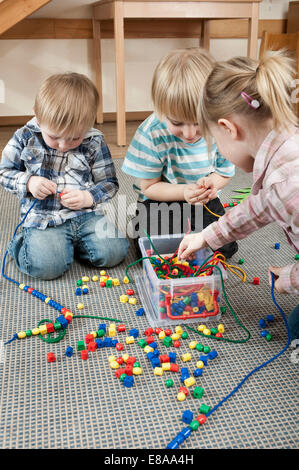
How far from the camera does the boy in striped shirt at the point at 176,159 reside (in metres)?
1.12

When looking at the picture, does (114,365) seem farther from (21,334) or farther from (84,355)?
(21,334)

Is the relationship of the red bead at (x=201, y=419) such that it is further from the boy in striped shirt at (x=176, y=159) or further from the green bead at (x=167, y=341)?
the boy in striped shirt at (x=176, y=159)

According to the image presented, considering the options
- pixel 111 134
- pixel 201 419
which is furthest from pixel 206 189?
pixel 111 134

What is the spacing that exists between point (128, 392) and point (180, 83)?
0.70m

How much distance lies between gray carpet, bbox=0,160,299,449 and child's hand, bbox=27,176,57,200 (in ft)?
0.92

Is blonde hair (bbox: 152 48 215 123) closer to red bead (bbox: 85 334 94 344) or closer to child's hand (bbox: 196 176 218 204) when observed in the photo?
child's hand (bbox: 196 176 218 204)

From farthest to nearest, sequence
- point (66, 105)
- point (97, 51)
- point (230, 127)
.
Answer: point (97, 51) < point (66, 105) < point (230, 127)

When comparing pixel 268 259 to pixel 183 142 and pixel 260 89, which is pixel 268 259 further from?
pixel 260 89

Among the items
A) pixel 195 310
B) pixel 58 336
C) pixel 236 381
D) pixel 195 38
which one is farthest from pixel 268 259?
pixel 195 38

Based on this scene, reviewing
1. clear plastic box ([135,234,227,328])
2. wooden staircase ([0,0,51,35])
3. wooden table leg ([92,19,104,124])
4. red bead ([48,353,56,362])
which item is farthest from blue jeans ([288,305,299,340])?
wooden table leg ([92,19,104,124])

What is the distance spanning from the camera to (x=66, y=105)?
46.0 inches

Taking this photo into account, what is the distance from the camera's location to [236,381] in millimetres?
882

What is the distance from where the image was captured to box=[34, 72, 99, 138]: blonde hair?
46.0 inches

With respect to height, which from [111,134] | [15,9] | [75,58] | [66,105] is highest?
[15,9]
